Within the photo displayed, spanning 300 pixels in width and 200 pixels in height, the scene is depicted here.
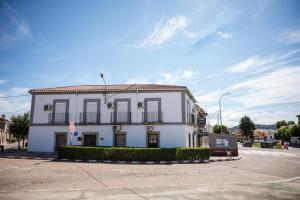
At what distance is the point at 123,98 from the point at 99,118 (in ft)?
10.8

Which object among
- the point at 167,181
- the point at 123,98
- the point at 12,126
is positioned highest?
the point at 123,98

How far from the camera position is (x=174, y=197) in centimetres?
778

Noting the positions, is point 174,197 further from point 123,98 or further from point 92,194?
point 123,98

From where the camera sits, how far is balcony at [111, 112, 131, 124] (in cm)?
2506

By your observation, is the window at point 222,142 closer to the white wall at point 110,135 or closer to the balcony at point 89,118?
the white wall at point 110,135

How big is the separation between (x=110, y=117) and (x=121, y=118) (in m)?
1.21

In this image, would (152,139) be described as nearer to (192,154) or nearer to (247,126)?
(192,154)

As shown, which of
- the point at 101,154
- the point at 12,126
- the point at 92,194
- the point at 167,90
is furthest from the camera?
the point at 12,126

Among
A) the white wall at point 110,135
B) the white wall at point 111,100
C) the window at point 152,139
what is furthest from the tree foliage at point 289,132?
the window at point 152,139

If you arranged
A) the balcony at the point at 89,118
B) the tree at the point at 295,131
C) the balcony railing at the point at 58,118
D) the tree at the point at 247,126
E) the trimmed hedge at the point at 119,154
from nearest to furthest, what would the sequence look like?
the trimmed hedge at the point at 119,154
the balcony at the point at 89,118
the balcony railing at the point at 58,118
the tree at the point at 295,131
the tree at the point at 247,126

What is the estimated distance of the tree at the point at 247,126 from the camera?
245ft

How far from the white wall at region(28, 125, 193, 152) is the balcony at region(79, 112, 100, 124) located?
560mm

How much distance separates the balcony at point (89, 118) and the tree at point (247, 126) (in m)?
60.9

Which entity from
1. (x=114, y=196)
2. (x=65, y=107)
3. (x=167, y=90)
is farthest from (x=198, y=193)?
(x=65, y=107)
